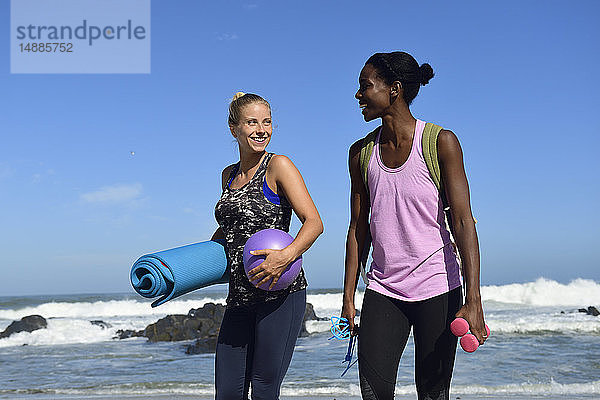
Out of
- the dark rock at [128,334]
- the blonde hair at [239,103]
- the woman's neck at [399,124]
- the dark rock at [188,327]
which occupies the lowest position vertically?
the dark rock at [128,334]

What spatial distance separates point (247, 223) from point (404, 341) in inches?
35.5

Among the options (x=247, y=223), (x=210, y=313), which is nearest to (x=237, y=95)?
(x=247, y=223)

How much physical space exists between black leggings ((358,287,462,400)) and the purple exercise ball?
370 mm

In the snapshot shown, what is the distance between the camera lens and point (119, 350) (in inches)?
496

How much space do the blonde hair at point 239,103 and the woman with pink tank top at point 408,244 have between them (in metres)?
0.51

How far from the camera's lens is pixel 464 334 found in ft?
8.50

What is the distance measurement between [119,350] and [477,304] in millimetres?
11125

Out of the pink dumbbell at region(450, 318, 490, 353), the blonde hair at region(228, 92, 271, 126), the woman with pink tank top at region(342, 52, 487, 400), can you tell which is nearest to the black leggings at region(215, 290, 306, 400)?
the woman with pink tank top at region(342, 52, 487, 400)

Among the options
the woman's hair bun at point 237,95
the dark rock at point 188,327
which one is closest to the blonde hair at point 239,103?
the woman's hair bun at point 237,95

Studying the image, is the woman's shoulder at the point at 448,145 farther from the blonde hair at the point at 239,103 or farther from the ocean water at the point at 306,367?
the ocean water at the point at 306,367

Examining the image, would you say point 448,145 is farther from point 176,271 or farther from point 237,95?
point 176,271

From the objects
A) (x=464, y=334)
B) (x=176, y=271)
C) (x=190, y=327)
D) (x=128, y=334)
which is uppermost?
(x=176, y=271)

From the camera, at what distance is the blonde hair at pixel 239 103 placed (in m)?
3.14

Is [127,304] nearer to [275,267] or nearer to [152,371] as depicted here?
[152,371]
